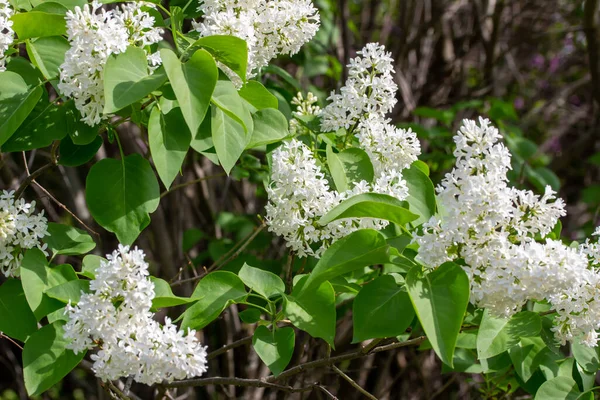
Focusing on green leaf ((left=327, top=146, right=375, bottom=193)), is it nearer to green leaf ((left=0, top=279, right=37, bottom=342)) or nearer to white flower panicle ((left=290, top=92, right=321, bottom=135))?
white flower panicle ((left=290, top=92, right=321, bottom=135))

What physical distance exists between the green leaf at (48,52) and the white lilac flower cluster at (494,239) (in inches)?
30.6

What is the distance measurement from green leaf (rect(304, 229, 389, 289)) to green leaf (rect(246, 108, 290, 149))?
0.38 metres

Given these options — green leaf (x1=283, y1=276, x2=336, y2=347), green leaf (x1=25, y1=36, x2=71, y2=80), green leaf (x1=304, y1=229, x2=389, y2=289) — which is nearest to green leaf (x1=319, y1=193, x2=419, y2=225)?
green leaf (x1=304, y1=229, x2=389, y2=289)

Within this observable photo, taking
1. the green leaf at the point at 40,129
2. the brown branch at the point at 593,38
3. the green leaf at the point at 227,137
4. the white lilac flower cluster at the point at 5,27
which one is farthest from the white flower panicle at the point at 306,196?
the brown branch at the point at 593,38

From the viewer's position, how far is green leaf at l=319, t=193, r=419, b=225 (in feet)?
3.98

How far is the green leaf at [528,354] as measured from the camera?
158 centimetres

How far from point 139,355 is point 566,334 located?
2.68 feet

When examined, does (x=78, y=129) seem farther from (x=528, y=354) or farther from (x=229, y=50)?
(x=528, y=354)

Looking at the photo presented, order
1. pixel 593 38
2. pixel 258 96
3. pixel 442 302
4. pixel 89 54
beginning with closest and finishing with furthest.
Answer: pixel 442 302, pixel 89 54, pixel 258 96, pixel 593 38

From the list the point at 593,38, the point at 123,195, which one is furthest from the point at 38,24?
the point at 593,38

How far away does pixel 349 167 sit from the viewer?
5.01 feet

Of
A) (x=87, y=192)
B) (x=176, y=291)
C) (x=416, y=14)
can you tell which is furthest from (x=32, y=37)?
(x=416, y=14)

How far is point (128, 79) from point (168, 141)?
0.15m

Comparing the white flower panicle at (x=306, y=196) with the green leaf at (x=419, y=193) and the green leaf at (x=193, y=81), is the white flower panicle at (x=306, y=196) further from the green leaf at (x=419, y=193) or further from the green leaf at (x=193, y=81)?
the green leaf at (x=193, y=81)
